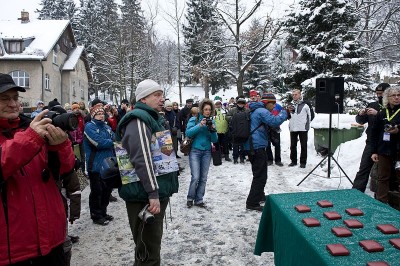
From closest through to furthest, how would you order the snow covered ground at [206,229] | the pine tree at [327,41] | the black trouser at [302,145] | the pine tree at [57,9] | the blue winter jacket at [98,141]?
the snow covered ground at [206,229], the blue winter jacket at [98,141], the black trouser at [302,145], the pine tree at [327,41], the pine tree at [57,9]

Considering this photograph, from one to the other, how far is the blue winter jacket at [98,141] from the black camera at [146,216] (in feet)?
8.11

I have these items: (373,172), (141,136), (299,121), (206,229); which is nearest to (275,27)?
(299,121)

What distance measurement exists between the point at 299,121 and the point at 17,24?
1240 inches

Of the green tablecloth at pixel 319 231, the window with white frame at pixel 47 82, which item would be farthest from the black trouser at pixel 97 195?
the window with white frame at pixel 47 82

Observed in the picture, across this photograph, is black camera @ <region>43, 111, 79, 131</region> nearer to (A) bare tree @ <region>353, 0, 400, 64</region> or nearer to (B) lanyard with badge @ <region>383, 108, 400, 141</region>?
→ (B) lanyard with badge @ <region>383, 108, 400, 141</region>

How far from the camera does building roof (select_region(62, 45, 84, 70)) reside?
32875mm

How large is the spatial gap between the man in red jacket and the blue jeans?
12.1 feet

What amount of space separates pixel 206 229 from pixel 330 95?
4471 millimetres

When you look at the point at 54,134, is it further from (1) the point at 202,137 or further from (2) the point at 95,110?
(1) the point at 202,137

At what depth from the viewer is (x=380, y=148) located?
5.05m

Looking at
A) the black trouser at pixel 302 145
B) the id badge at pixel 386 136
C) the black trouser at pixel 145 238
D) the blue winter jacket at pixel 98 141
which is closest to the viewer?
the black trouser at pixel 145 238

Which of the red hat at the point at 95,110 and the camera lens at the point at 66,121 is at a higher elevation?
the red hat at the point at 95,110

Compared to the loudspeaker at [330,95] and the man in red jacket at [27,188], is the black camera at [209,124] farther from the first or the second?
the man in red jacket at [27,188]

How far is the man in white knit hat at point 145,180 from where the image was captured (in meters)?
2.76
